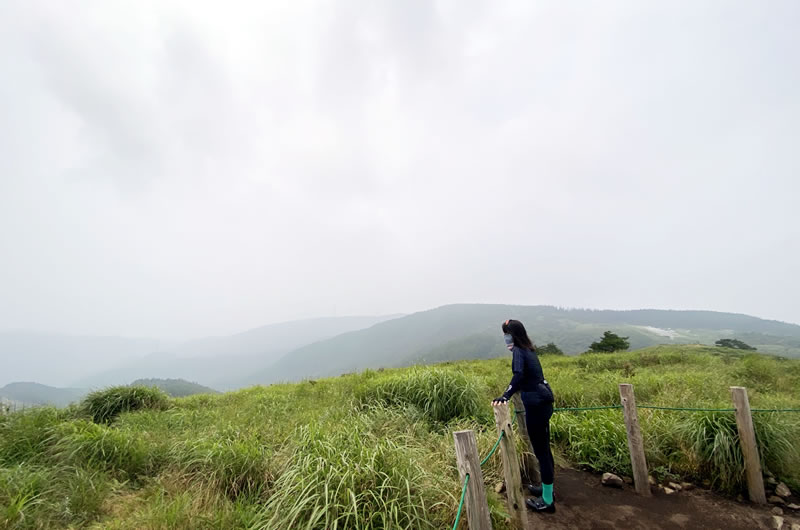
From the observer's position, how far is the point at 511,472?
389 cm

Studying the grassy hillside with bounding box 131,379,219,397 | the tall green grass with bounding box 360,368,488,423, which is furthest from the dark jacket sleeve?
the grassy hillside with bounding box 131,379,219,397

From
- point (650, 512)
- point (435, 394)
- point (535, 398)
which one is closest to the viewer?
point (535, 398)

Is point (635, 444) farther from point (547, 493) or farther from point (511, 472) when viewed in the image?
point (511, 472)

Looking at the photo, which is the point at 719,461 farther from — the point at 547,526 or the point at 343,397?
the point at 343,397

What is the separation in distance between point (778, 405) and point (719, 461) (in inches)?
116

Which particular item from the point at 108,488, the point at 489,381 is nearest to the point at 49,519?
the point at 108,488

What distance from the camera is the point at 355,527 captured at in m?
3.33

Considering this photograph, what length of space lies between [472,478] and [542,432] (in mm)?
2093

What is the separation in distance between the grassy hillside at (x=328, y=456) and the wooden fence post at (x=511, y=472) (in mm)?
200

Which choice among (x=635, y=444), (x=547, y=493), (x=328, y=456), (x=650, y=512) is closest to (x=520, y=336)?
(x=547, y=493)

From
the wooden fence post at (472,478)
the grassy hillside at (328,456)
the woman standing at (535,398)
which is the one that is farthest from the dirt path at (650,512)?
the wooden fence post at (472,478)

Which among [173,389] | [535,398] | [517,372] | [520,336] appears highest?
[520,336]

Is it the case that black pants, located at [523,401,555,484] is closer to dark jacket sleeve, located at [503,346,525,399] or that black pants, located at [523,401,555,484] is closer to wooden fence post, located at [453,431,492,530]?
dark jacket sleeve, located at [503,346,525,399]

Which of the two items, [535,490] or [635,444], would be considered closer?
[535,490]
